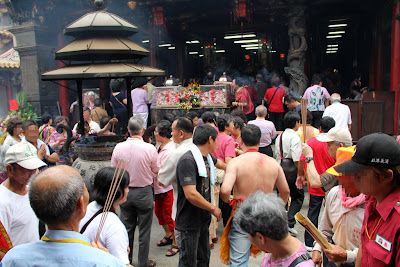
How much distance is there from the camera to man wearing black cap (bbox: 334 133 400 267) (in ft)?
6.03

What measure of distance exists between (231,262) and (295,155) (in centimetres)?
243

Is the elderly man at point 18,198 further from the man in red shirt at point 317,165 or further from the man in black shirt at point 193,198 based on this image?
the man in red shirt at point 317,165

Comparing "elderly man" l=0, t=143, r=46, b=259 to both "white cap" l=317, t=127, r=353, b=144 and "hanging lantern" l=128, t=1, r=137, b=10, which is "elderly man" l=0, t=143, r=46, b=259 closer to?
"white cap" l=317, t=127, r=353, b=144

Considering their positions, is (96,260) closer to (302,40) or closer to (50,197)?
(50,197)

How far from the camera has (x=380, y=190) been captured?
1.95 metres

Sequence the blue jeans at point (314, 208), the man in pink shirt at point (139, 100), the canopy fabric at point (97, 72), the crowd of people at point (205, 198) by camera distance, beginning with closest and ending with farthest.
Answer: the crowd of people at point (205, 198)
the blue jeans at point (314, 208)
the canopy fabric at point (97, 72)
the man in pink shirt at point (139, 100)

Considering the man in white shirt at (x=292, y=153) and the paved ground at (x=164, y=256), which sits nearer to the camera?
the paved ground at (x=164, y=256)

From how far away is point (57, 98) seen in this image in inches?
578

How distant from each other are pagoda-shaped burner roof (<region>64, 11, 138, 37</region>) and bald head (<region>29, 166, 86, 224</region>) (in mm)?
4199

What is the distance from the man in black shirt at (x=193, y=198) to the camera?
11.6 feet

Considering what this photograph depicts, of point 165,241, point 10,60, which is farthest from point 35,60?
point 165,241

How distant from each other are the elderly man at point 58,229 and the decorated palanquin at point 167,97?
933cm

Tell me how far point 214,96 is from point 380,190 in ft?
29.0

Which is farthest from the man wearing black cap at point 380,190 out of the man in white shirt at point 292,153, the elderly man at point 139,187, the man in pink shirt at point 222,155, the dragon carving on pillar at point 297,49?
the dragon carving on pillar at point 297,49
